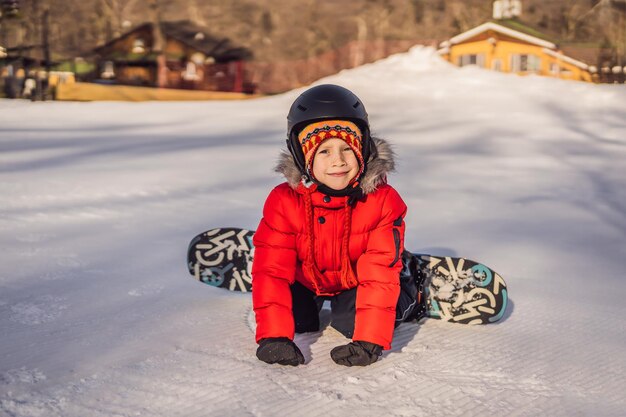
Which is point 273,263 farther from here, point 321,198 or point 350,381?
point 350,381

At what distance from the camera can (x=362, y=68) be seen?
12492 millimetres

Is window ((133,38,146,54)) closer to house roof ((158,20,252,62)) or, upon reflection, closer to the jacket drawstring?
house roof ((158,20,252,62))

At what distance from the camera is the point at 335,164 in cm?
204

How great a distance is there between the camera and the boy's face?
205cm

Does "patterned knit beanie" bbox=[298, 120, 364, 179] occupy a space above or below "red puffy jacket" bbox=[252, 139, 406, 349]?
Result: above

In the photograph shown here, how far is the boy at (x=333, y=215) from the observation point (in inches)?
80.4

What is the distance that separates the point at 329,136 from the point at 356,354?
682 mm

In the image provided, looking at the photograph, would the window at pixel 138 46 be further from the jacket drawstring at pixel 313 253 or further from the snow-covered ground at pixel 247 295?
the jacket drawstring at pixel 313 253

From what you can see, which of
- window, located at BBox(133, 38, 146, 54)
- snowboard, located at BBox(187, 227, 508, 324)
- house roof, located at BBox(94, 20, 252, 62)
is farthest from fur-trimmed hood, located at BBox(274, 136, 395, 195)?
window, located at BBox(133, 38, 146, 54)

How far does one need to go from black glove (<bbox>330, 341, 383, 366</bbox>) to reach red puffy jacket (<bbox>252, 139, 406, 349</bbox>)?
0.38 ft

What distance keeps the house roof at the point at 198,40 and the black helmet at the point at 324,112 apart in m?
12.3

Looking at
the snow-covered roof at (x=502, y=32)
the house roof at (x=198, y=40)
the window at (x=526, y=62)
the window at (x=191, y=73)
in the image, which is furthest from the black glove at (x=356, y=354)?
the window at (x=191, y=73)

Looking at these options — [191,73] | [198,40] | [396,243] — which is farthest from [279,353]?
[191,73]

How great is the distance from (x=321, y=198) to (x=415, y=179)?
3.85 metres
